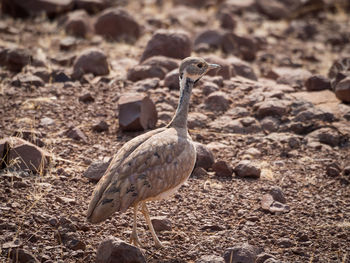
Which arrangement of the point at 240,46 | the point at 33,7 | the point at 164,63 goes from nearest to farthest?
the point at 164,63, the point at 240,46, the point at 33,7

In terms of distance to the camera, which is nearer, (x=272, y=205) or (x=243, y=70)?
(x=272, y=205)

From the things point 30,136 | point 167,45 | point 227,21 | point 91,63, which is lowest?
point 30,136

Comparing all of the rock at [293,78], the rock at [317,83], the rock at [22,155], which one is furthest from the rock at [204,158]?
the rock at [293,78]

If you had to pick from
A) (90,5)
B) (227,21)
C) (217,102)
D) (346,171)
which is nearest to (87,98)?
(217,102)

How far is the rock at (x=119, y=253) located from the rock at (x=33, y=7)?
932 centimetres

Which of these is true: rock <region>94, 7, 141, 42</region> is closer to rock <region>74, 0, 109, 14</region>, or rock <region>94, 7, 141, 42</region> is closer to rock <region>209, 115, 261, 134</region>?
rock <region>74, 0, 109, 14</region>

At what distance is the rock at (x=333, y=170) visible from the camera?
279 inches

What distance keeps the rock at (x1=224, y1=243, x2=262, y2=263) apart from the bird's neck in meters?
1.44

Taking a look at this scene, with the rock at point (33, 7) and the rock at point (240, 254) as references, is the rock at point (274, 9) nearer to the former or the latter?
the rock at point (33, 7)

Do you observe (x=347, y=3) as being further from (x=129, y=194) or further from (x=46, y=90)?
(x=129, y=194)

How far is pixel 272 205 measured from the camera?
20.4 ft

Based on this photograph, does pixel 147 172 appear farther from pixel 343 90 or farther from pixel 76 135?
pixel 343 90

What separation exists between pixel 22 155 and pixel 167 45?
13.6 feet

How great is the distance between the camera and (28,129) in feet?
24.9
